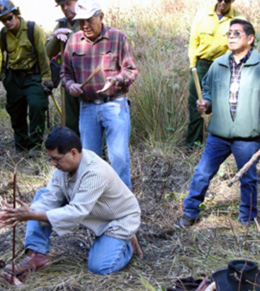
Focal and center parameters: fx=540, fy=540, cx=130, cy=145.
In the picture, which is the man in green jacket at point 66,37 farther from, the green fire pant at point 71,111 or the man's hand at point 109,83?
the man's hand at point 109,83

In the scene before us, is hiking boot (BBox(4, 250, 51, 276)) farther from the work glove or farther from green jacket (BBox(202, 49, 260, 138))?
the work glove

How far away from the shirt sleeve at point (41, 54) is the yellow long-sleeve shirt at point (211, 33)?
1690 mm

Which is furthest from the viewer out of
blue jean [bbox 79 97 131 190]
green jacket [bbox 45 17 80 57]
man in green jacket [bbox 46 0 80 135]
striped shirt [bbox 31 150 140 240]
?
green jacket [bbox 45 17 80 57]

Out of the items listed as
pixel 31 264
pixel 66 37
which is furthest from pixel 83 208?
pixel 66 37

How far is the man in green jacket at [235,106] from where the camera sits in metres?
4.25

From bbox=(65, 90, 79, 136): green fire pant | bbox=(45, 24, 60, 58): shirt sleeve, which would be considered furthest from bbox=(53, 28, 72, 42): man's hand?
bbox=(65, 90, 79, 136): green fire pant

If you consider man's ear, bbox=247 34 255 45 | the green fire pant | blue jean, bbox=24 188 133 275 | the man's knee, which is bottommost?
the man's knee

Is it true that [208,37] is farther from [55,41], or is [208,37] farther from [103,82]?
[103,82]

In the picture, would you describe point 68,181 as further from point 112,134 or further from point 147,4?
point 147,4

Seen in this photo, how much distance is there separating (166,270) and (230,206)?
1353mm

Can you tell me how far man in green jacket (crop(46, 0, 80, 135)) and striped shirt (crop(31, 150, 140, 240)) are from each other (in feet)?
6.68

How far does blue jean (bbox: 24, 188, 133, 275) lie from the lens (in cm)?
372

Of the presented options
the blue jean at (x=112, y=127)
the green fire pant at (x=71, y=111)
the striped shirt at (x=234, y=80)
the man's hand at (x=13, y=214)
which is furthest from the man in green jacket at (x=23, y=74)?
the man's hand at (x=13, y=214)

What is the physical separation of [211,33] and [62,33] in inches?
66.4
